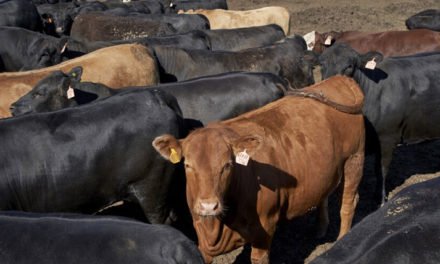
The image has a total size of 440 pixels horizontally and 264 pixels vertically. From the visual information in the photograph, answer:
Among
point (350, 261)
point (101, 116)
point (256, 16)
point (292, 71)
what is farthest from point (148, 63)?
point (256, 16)

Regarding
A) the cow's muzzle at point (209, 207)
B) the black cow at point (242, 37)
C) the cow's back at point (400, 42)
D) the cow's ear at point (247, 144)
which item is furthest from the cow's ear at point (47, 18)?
the cow's muzzle at point (209, 207)

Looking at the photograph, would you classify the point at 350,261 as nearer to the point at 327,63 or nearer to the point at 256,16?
the point at 327,63

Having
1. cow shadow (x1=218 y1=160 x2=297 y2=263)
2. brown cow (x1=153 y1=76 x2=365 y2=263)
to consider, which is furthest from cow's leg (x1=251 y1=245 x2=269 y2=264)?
cow shadow (x1=218 y1=160 x2=297 y2=263)

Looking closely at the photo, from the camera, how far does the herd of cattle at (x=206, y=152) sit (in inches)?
122

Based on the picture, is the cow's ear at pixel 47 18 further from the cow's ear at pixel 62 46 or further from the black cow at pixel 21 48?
the cow's ear at pixel 62 46

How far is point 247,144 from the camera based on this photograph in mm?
3924

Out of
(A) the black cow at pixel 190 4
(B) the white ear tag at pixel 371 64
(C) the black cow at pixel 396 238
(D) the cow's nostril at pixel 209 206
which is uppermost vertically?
(C) the black cow at pixel 396 238

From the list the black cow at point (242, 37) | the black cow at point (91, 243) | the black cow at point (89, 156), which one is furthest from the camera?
the black cow at point (242, 37)

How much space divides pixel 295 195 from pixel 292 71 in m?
4.02

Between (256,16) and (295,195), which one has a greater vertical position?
(295,195)

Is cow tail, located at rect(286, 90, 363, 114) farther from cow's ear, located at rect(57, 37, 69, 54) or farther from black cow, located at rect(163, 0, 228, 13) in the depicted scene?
black cow, located at rect(163, 0, 228, 13)

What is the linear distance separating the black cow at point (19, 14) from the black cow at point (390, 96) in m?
8.23

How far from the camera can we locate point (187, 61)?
8008 mm

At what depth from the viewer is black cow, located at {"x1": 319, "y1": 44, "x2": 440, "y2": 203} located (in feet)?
21.4
